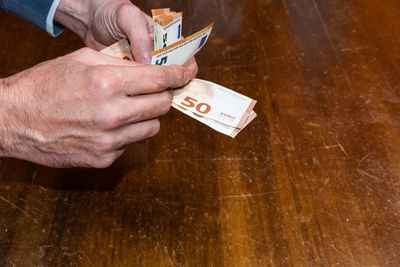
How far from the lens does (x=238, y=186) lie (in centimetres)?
77

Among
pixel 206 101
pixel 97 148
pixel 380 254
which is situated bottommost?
pixel 380 254

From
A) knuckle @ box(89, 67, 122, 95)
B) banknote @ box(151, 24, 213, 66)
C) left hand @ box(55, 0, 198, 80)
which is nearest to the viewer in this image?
knuckle @ box(89, 67, 122, 95)

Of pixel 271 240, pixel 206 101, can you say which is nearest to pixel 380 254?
pixel 271 240

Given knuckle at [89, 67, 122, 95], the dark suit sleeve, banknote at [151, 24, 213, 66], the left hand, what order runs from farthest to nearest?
the dark suit sleeve → the left hand → banknote at [151, 24, 213, 66] → knuckle at [89, 67, 122, 95]

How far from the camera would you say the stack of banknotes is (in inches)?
27.5

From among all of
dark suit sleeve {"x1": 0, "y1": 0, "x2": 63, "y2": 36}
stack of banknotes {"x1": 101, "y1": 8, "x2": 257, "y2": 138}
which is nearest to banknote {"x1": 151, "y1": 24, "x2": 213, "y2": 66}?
stack of banknotes {"x1": 101, "y1": 8, "x2": 257, "y2": 138}

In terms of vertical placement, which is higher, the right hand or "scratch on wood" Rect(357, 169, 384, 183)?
the right hand

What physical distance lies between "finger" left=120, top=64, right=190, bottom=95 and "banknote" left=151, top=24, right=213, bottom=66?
55 millimetres

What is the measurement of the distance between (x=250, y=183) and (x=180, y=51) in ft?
1.09

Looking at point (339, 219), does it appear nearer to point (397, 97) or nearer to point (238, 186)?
point (238, 186)

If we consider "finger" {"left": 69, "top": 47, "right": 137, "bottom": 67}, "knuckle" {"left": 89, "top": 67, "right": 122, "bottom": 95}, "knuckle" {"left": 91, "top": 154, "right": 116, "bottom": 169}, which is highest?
"knuckle" {"left": 89, "top": 67, "right": 122, "bottom": 95}

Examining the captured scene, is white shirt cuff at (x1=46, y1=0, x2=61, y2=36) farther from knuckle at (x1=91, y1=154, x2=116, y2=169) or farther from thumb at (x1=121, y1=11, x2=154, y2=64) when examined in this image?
knuckle at (x1=91, y1=154, x2=116, y2=169)

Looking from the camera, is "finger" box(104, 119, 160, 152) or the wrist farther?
the wrist

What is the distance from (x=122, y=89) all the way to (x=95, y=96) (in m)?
0.04
